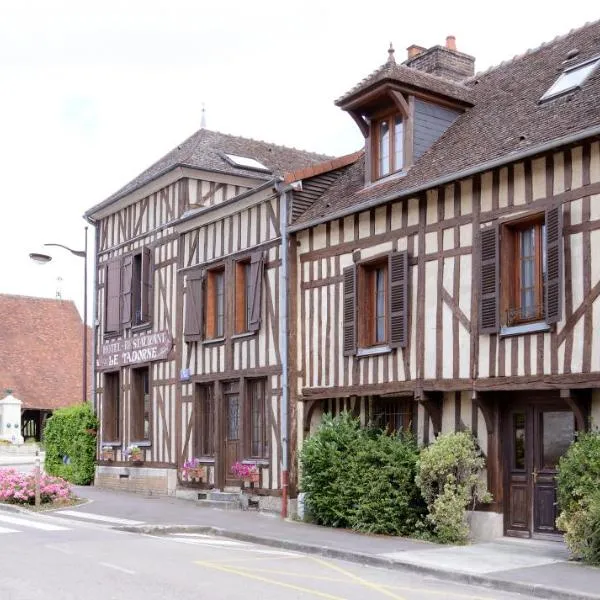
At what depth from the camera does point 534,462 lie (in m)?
12.5

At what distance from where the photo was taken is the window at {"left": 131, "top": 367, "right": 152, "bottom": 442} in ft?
68.6

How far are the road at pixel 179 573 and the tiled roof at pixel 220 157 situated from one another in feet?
29.5

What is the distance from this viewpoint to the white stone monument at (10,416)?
40938 mm

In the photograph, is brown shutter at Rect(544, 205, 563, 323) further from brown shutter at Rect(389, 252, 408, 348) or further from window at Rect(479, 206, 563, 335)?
brown shutter at Rect(389, 252, 408, 348)

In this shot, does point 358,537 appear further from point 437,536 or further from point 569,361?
point 569,361

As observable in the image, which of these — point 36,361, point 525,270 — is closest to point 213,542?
point 525,270

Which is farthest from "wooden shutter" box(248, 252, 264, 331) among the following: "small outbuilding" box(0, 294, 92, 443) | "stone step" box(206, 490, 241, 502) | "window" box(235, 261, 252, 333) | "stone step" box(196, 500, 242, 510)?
"small outbuilding" box(0, 294, 92, 443)

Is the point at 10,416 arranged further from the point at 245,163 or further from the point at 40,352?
the point at 245,163

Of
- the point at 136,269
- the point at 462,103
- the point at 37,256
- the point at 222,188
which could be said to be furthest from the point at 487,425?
the point at 37,256

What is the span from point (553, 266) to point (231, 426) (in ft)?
26.1

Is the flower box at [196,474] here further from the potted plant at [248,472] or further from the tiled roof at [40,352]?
the tiled roof at [40,352]

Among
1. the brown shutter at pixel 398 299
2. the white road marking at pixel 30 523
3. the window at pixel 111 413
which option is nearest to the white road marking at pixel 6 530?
the white road marking at pixel 30 523

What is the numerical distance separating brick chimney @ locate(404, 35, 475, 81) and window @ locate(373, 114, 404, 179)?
2.96 metres

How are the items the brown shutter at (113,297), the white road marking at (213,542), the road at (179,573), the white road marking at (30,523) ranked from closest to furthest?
1. the road at (179,573)
2. the white road marking at (213,542)
3. the white road marking at (30,523)
4. the brown shutter at (113,297)
